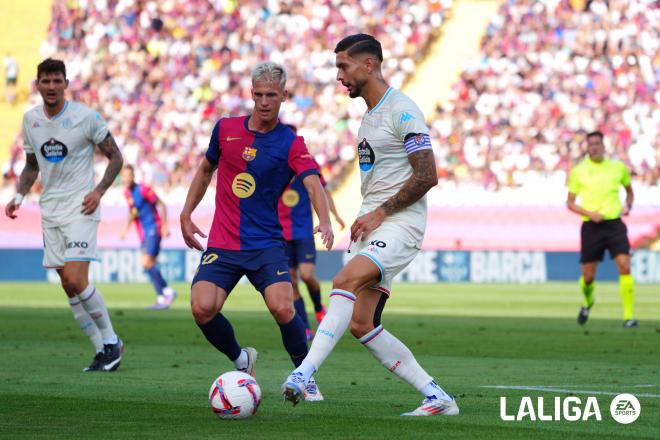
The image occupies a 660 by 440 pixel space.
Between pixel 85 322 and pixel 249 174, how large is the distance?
349 centimetres

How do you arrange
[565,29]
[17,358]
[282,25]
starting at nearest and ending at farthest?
[17,358] < [565,29] < [282,25]


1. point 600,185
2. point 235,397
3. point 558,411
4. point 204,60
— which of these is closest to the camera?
point 235,397

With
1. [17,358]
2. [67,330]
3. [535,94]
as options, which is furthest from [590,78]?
[17,358]

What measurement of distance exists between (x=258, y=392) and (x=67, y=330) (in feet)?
31.7

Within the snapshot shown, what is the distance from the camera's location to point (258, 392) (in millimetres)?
7703

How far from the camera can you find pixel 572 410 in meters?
7.91

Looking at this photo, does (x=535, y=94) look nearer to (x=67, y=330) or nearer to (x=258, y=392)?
(x=67, y=330)

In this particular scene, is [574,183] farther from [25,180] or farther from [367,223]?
[367,223]

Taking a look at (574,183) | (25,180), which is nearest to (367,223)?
(25,180)

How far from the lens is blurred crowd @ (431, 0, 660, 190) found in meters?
33.3

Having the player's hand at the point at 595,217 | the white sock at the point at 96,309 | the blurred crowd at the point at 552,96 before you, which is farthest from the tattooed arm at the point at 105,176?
the blurred crowd at the point at 552,96

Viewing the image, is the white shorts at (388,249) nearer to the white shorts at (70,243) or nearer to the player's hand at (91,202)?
the player's hand at (91,202)

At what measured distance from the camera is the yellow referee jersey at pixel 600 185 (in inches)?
674

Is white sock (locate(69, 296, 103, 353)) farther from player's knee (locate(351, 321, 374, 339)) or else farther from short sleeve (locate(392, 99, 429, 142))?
short sleeve (locate(392, 99, 429, 142))
